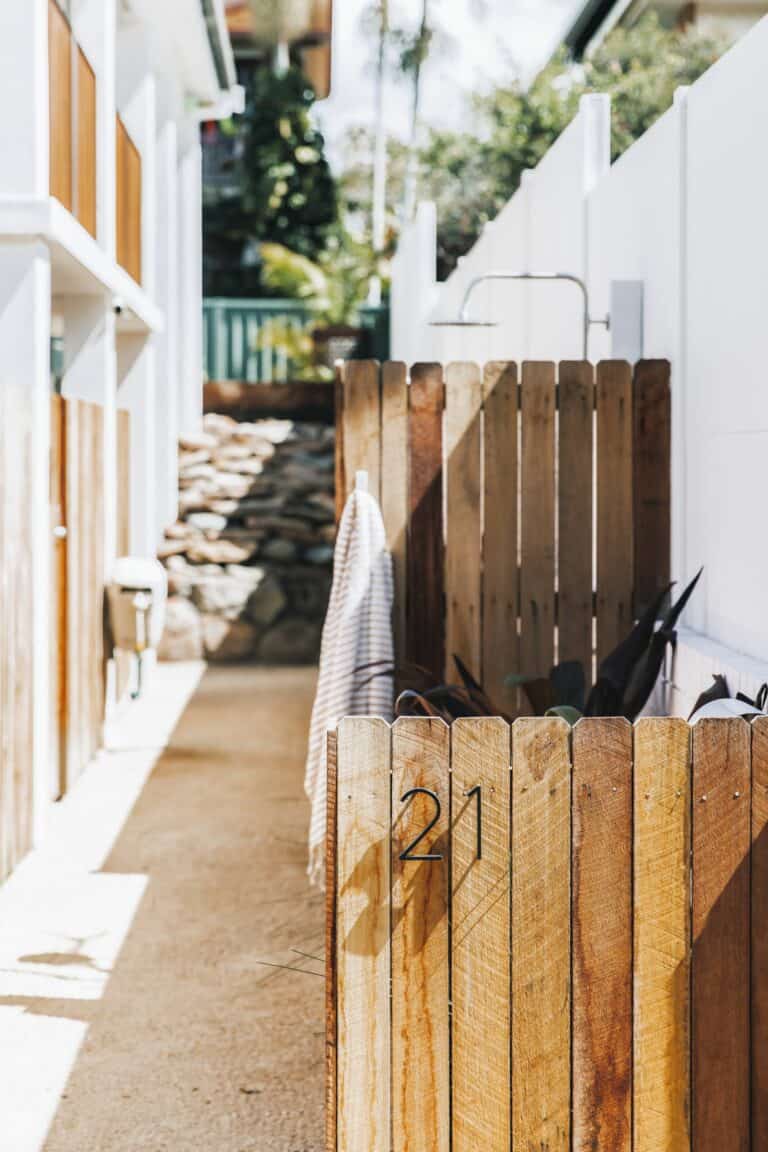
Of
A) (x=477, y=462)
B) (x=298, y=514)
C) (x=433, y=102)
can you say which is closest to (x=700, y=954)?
(x=477, y=462)

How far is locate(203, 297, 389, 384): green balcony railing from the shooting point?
18125mm

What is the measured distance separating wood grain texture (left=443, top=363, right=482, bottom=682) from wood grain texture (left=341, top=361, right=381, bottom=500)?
0.26 meters

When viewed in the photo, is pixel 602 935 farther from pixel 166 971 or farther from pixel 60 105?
pixel 60 105

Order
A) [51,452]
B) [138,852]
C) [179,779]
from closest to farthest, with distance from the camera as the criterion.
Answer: [138,852] → [51,452] → [179,779]

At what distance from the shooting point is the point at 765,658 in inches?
161

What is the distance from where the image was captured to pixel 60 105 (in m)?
7.20

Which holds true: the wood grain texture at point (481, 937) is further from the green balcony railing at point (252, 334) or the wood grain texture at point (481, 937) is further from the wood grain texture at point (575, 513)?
the green balcony railing at point (252, 334)

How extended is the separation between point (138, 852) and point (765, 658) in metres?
3.25

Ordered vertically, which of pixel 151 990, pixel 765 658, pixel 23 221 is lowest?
pixel 151 990

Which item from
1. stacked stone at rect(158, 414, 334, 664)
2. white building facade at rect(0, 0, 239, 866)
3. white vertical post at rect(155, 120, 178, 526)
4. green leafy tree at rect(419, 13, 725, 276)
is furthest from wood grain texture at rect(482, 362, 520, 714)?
green leafy tree at rect(419, 13, 725, 276)

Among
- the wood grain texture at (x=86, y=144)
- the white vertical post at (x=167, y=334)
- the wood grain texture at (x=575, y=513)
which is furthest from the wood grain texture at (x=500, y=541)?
the white vertical post at (x=167, y=334)

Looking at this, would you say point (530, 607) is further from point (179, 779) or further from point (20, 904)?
point (179, 779)

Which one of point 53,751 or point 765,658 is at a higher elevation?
point 765,658

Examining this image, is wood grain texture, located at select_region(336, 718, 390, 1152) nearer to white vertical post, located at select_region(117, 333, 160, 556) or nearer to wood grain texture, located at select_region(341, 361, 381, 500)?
wood grain texture, located at select_region(341, 361, 381, 500)
